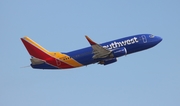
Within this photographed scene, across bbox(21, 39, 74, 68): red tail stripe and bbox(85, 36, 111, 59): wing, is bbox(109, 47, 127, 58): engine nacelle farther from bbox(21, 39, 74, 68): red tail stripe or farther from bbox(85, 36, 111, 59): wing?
bbox(21, 39, 74, 68): red tail stripe

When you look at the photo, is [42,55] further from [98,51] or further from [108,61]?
[108,61]

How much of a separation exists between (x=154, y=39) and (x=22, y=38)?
124 ft

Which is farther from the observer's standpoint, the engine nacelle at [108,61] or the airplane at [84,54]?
the engine nacelle at [108,61]

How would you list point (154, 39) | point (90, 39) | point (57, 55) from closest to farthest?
point (90, 39)
point (57, 55)
point (154, 39)

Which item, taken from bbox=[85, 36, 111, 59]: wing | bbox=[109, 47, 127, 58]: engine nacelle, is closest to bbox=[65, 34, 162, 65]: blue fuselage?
bbox=[109, 47, 127, 58]: engine nacelle

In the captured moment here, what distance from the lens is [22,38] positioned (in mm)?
117250

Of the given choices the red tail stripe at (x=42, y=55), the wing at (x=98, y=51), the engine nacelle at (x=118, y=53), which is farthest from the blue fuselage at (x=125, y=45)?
the red tail stripe at (x=42, y=55)

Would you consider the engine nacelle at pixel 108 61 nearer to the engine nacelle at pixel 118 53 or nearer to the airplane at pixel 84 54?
the airplane at pixel 84 54

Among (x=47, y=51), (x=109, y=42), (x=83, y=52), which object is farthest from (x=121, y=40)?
(x=47, y=51)

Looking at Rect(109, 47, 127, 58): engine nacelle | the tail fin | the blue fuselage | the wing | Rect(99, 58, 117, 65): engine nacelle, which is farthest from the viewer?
Rect(99, 58, 117, 65): engine nacelle

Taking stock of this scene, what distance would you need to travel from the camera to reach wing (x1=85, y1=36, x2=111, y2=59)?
108 metres

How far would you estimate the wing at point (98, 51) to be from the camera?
107750 millimetres

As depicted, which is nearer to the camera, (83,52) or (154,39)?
(83,52)

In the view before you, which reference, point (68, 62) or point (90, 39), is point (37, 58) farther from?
point (90, 39)
